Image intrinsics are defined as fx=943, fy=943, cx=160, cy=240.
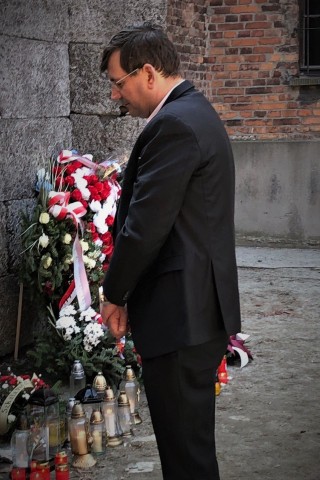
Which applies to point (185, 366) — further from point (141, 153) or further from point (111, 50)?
point (111, 50)

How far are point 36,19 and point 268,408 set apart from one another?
2.91m

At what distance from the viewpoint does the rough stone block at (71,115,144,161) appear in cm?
659

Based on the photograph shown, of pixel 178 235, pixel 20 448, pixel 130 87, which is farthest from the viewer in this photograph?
pixel 20 448

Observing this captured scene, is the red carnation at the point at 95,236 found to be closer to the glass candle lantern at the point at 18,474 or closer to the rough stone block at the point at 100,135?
the rough stone block at the point at 100,135

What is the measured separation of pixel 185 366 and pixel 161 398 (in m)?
0.15

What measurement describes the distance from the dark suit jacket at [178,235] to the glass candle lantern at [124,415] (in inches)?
75.0

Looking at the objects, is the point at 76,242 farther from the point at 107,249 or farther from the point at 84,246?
the point at 107,249

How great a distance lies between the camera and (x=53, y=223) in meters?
5.77

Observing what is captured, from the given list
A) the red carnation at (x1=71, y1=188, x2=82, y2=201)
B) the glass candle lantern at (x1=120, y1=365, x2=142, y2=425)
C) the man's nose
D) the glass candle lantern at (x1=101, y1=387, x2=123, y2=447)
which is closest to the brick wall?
the red carnation at (x1=71, y1=188, x2=82, y2=201)

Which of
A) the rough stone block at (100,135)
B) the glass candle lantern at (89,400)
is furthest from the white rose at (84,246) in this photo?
the glass candle lantern at (89,400)

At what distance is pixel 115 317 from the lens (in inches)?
133

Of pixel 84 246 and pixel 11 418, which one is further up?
pixel 84 246

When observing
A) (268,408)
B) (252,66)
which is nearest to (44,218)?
(268,408)

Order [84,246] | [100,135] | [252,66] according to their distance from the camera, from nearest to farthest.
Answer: [84,246], [100,135], [252,66]
